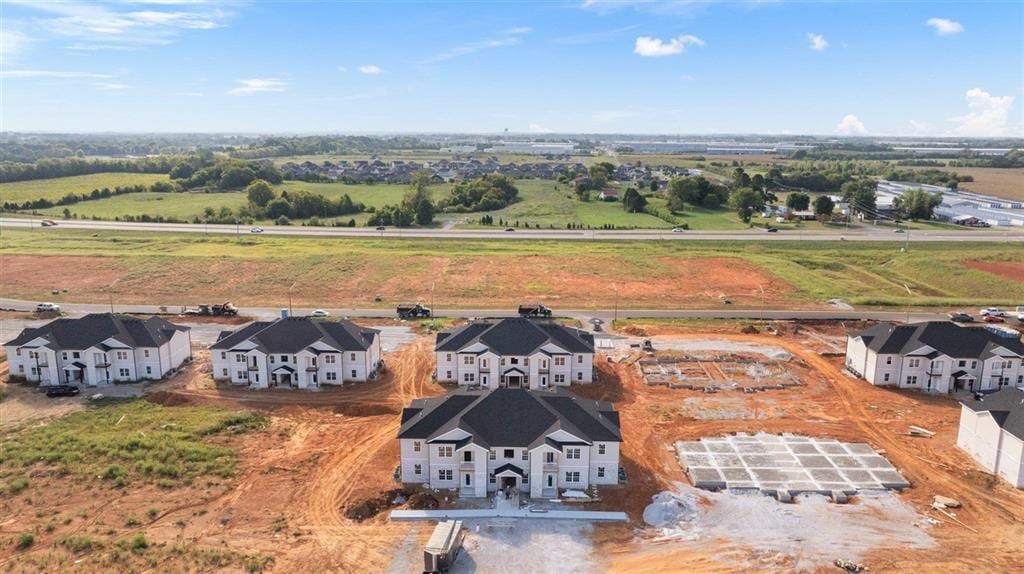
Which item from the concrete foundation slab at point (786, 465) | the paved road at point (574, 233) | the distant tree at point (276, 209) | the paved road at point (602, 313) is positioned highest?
the distant tree at point (276, 209)

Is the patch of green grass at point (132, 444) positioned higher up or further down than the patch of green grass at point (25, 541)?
higher up

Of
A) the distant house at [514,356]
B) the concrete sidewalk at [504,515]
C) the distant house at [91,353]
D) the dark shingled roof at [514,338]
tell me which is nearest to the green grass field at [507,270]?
the dark shingled roof at [514,338]

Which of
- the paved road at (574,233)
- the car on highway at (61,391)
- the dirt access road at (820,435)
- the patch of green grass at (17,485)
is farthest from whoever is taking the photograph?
the paved road at (574,233)

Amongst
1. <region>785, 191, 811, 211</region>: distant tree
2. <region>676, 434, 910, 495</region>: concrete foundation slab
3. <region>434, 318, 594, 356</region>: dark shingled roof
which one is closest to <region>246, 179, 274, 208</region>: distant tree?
<region>434, 318, 594, 356</region>: dark shingled roof

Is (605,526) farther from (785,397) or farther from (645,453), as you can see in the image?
(785,397)

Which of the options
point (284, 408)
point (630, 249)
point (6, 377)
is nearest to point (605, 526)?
point (284, 408)

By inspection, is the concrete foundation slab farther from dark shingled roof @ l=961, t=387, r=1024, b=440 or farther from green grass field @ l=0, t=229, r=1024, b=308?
green grass field @ l=0, t=229, r=1024, b=308

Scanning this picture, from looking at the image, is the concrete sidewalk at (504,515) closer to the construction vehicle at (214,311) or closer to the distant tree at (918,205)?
the construction vehicle at (214,311)
